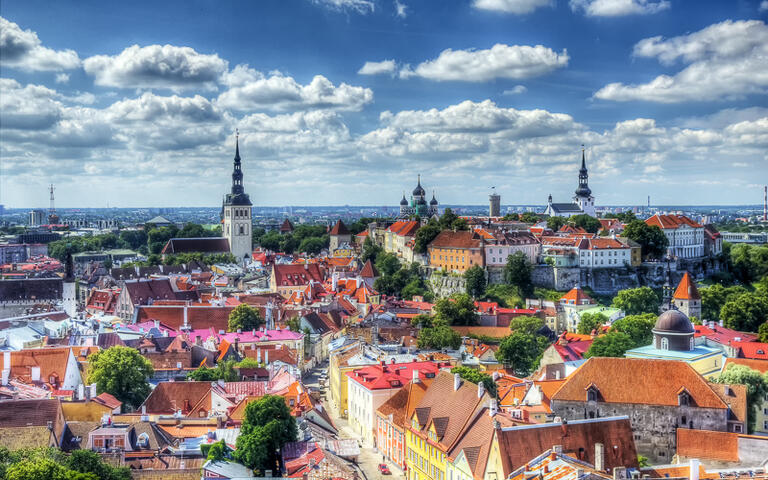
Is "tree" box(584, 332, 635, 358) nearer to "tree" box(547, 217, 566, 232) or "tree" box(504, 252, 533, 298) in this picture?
"tree" box(504, 252, 533, 298)

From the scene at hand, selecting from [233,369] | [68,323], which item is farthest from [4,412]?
[68,323]

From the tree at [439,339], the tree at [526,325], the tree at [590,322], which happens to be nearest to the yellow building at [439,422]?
the tree at [439,339]

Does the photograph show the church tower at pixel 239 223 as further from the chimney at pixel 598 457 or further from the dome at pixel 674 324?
the chimney at pixel 598 457

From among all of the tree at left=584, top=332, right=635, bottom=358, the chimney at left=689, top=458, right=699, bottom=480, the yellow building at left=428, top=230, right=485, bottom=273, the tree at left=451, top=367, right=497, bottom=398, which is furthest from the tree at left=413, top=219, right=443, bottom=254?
the chimney at left=689, top=458, right=699, bottom=480

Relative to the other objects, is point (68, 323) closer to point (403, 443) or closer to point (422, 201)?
point (403, 443)

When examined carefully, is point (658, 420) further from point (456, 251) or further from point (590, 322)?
point (456, 251)

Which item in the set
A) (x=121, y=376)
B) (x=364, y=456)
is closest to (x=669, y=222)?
(x=364, y=456)

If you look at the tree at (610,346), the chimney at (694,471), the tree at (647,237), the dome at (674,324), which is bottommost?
the tree at (610,346)
